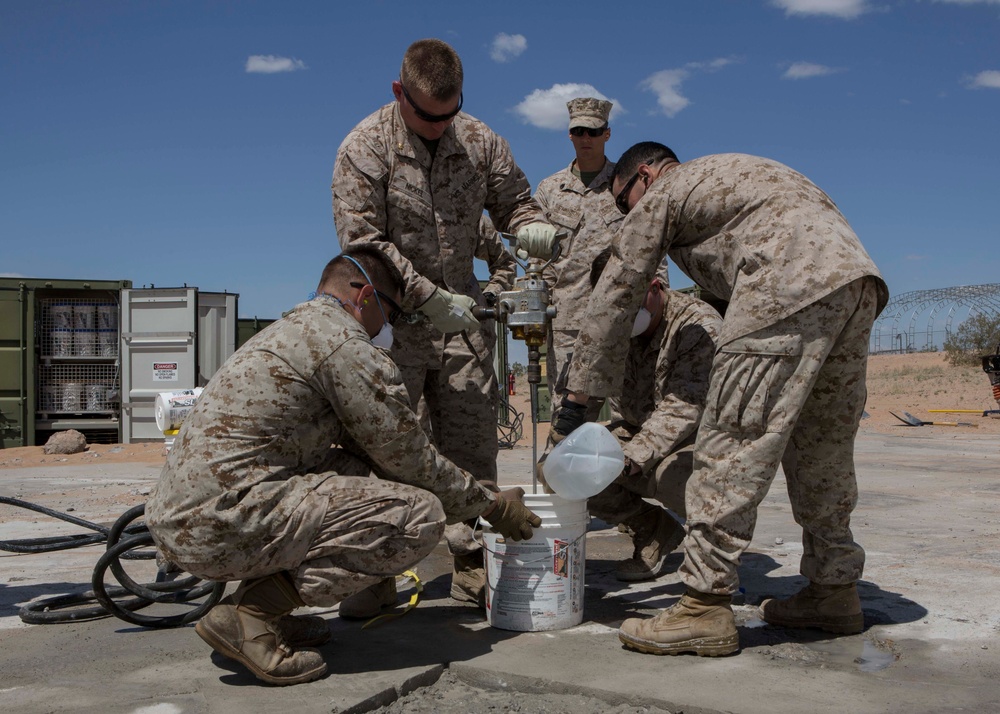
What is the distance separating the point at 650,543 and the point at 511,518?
4.42ft

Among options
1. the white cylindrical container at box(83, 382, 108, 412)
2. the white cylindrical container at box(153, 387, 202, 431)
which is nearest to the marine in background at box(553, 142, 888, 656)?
the white cylindrical container at box(153, 387, 202, 431)

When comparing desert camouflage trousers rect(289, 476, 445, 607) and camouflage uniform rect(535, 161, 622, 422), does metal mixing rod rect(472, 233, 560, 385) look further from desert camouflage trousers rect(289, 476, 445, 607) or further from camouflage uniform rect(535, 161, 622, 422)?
camouflage uniform rect(535, 161, 622, 422)

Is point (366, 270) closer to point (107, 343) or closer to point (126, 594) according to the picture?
point (126, 594)

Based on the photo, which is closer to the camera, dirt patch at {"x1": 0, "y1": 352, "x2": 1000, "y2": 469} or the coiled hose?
the coiled hose

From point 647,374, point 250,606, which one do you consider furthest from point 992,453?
point 250,606

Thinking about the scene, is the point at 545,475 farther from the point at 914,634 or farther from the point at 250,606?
the point at 914,634

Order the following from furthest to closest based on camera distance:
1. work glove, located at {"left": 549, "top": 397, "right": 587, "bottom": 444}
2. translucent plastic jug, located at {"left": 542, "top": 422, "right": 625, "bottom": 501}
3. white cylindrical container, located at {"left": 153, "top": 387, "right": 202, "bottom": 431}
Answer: white cylindrical container, located at {"left": 153, "top": 387, "right": 202, "bottom": 431}
work glove, located at {"left": 549, "top": 397, "right": 587, "bottom": 444}
translucent plastic jug, located at {"left": 542, "top": 422, "right": 625, "bottom": 501}

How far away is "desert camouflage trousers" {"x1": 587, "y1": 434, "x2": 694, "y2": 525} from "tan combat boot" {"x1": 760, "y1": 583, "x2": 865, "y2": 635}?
76 cm

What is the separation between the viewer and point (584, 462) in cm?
343

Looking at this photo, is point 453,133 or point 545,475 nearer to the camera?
point 545,475

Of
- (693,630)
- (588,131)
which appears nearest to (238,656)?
(693,630)

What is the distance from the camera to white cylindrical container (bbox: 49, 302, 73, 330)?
12891 millimetres

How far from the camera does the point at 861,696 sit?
104 inches

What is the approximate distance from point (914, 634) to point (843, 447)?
2.42 ft
